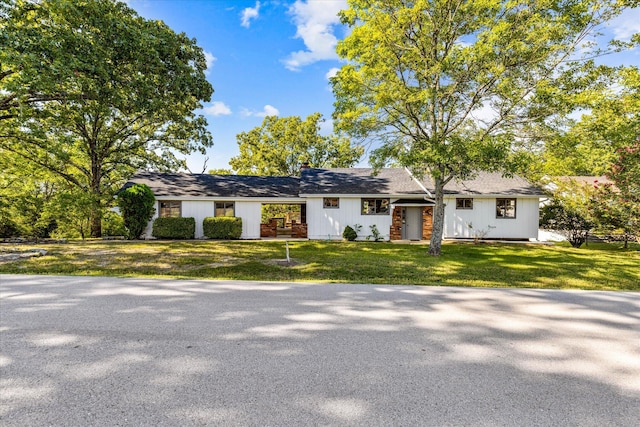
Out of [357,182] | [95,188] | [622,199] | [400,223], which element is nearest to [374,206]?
[400,223]

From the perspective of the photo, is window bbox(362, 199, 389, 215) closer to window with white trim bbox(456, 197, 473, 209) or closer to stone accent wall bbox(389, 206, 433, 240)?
stone accent wall bbox(389, 206, 433, 240)

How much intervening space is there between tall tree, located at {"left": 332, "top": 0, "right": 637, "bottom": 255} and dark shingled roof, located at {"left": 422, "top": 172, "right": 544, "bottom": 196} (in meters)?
5.86

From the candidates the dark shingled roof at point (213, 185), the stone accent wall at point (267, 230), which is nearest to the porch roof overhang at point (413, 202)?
the dark shingled roof at point (213, 185)

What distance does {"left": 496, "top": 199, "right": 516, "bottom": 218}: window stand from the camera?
17500 millimetres

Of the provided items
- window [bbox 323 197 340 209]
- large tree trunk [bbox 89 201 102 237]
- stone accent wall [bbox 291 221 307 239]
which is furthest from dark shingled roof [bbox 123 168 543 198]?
large tree trunk [bbox 89 201 102 237]

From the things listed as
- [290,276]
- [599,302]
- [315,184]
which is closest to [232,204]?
[315,184]

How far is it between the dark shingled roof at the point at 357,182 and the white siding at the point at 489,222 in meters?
2.70

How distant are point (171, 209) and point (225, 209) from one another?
3036mm

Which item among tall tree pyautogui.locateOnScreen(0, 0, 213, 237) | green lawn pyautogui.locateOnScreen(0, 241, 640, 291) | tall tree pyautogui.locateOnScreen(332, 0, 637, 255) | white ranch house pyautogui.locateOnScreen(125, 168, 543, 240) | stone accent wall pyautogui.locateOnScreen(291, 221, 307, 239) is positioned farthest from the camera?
stone accent wall pyautogui.locateOnScreen(291, 221, 307, 239)

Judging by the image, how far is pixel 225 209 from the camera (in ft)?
57.5

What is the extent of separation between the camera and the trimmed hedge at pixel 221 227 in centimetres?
1659

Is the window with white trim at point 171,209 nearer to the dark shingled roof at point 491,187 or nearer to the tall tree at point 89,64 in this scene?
the tall tree at point 89,64

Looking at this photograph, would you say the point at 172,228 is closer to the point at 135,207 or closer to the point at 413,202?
the point at 135,207

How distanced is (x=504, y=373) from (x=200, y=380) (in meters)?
2.74
